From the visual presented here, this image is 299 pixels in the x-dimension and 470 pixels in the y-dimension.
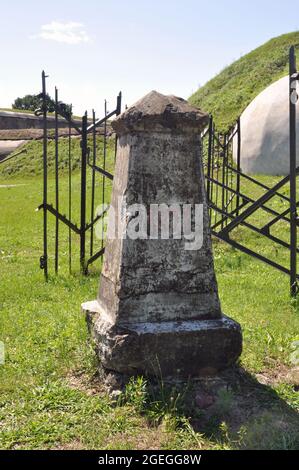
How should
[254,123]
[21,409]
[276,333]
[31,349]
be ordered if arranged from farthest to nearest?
1. [254,123]
2. [276,333]
3. [31,349]
4. [21,409]

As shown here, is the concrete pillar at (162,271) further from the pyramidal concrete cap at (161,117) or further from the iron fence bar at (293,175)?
the iron fence bar at (293,175)

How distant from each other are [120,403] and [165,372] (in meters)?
0.38

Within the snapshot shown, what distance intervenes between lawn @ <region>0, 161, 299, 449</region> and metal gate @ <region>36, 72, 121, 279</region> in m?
1.22

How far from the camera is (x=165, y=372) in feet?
11.5

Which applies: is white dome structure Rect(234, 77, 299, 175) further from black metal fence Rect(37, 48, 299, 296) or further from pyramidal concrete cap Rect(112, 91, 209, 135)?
pyramidal concrete cap Rect(112, 91, 209, 135)

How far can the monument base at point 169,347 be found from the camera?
3.44 metres

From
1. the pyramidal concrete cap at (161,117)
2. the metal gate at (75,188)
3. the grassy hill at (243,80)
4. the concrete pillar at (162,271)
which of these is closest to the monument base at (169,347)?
the concrete pillar at (162,271)

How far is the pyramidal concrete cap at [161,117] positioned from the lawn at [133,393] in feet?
5.85

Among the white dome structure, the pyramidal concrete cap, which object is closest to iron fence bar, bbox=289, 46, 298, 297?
the pyramidal concrete cap

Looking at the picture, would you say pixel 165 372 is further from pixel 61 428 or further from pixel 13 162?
pixel 13 162

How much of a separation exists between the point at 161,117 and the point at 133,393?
193cm

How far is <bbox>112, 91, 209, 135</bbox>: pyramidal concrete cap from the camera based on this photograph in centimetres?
354
